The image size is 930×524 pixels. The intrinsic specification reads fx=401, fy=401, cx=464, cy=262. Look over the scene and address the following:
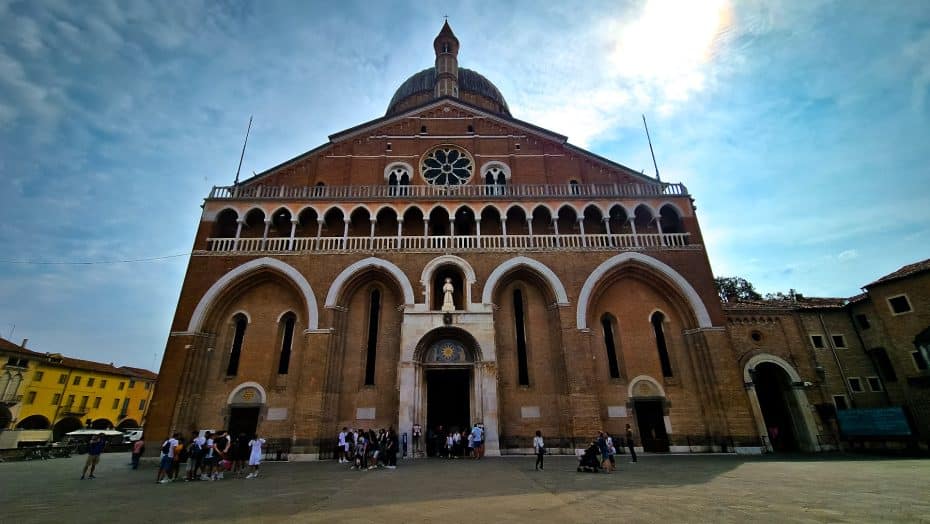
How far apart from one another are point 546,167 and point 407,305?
11.3 meters

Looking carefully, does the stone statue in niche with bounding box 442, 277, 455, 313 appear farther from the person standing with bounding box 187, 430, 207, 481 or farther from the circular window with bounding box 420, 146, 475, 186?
the person standing with bounding box 187, 430, 207, 481

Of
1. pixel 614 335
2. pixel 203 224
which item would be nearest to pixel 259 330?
pixel 203 224

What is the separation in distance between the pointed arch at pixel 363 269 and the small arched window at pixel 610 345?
29.5 feet

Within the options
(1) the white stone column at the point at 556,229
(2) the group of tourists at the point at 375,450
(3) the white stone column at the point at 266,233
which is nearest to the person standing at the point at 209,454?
(2) the group of tourists at the point at 375,450

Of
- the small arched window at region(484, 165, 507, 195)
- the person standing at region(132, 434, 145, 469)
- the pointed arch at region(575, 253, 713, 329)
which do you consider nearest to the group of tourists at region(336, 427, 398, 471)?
the person standing at region(132, 434, 145, 469)

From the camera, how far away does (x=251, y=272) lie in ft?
60.9

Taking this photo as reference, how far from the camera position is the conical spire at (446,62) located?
29.8 meters

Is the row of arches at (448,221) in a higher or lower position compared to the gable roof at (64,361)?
higher

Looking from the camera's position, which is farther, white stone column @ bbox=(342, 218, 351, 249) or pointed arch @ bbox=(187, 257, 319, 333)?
white stone column @ bbox=(342, 218, 351, 249)

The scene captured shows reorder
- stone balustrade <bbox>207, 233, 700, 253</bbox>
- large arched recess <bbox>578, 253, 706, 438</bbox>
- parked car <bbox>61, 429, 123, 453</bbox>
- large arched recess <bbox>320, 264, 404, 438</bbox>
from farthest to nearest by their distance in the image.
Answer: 1. parked car <bbox>61, 429, 123, 453</bbox>
2. stone balustrade <bbox>207, 233, 700, 253</bbox>
3. large arched recess <bbox>578, 253, 706, 438</bbox>
4. large arched recess <bbox>320, 264, 404, 438</bbox>

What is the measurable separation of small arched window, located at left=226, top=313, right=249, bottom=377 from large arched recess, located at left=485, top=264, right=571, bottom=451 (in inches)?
451

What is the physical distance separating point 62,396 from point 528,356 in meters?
42.6

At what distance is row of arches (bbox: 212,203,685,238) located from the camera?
64.1ft

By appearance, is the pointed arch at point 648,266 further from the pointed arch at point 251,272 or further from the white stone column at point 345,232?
the pointed arch at point 251,272
